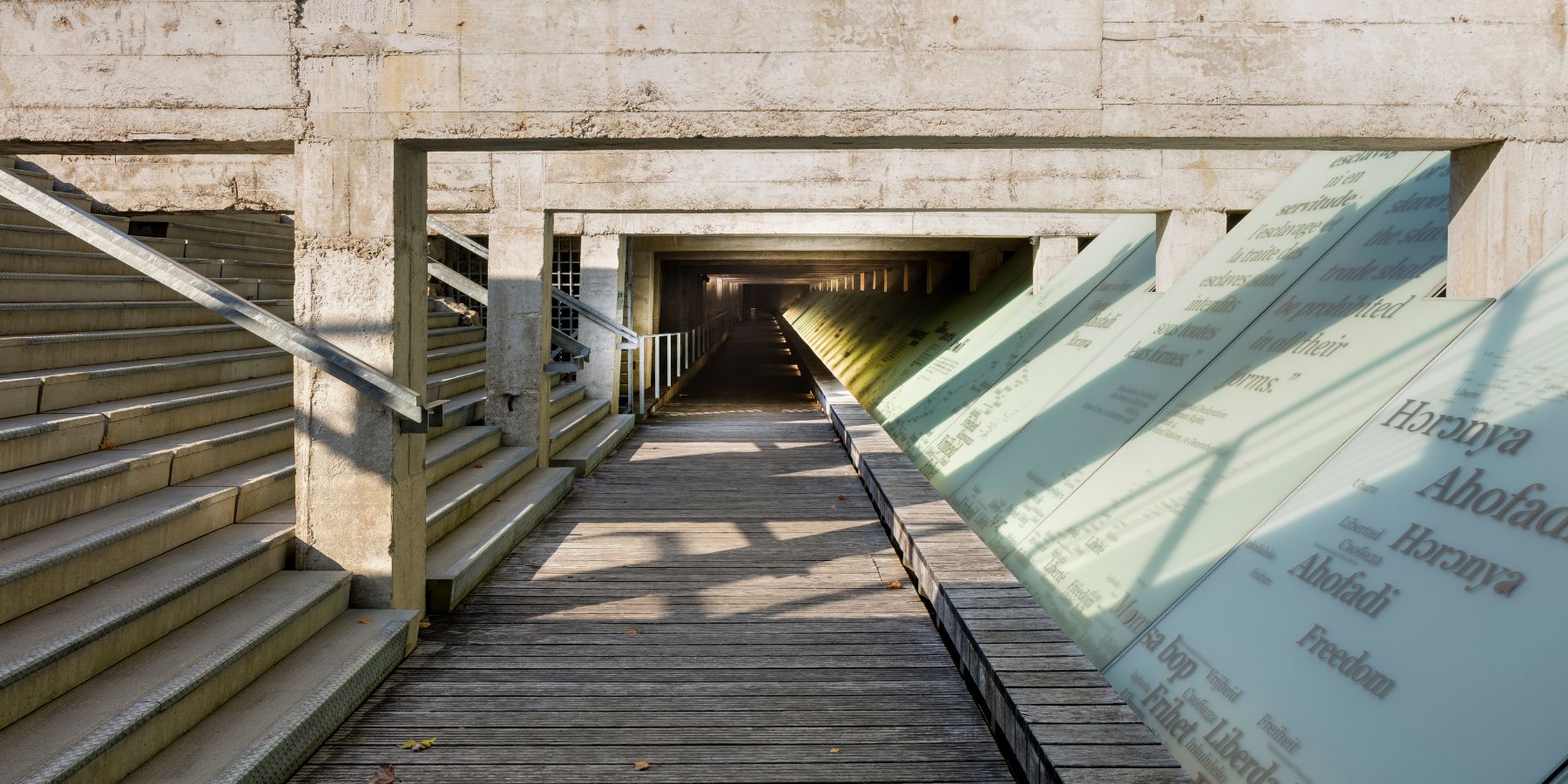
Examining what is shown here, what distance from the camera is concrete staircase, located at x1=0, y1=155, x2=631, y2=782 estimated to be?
9.40ft

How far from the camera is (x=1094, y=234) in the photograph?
12.4 meters

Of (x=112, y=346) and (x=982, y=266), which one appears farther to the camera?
(x=982, y=266)

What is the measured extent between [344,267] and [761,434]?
23.7ft

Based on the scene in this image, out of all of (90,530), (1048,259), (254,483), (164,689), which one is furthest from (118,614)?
(1048,259)

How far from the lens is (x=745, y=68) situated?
440cm

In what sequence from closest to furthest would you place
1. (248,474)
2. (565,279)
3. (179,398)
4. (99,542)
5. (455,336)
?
1. (99,542)
2. (248,474)
3. (179,398)
4. (455,336)
5. (565,279)

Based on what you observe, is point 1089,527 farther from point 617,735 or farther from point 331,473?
point 331,473

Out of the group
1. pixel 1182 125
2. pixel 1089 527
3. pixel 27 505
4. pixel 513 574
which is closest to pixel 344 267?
pixel 27 505

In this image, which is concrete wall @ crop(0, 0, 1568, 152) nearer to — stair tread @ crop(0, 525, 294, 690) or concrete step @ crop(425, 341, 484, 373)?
stair tread @ crop(0, 525, 294, 690)

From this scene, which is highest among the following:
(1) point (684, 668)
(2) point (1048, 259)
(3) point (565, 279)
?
(2) point (1048, 259)

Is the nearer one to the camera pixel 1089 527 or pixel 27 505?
pixel 27 505

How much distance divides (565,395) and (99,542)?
7.06 metres

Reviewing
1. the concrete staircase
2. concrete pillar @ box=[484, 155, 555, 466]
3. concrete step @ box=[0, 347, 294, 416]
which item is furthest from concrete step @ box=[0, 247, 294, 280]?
concrete pillar @ box=[484, 155, 555, 466]

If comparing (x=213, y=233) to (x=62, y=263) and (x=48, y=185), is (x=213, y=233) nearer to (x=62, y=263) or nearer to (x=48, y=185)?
(x=48, y=185)
